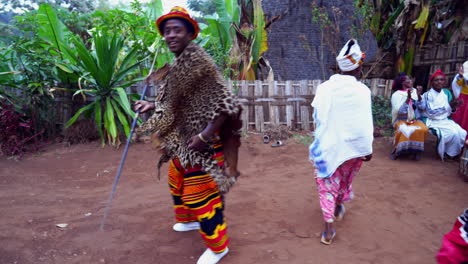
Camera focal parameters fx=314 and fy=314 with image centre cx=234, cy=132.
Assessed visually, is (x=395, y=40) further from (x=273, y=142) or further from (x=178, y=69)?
(x=178, y=69)

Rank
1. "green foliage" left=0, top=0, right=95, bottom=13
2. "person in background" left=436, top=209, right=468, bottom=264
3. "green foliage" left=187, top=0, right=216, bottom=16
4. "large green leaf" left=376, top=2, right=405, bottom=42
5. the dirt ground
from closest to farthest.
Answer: "person in background" left=436, top=209, right=468, bottom=264 → the dirt ground → "large green leaf" left=376, top=2, right=405, bottom=42 → "green foliage" left=0, top=0, right=95, bottom=13 → "green foliage" left=187, top=0, right=216, bottom=16

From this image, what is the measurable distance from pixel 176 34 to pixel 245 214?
1.97 m

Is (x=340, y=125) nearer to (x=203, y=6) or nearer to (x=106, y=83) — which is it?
(x=106, y=83)

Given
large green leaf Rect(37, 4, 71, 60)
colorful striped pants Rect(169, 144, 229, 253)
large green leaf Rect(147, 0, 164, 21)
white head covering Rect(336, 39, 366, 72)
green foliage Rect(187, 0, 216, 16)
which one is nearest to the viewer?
colorful striped pants Rect(169, 144, 229, 253)

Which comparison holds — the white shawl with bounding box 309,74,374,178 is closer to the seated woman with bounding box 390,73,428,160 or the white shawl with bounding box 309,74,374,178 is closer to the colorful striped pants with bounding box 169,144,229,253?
the colorful striped pants with bounding box 169,144,229,253

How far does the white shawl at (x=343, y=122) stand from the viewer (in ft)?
8.61

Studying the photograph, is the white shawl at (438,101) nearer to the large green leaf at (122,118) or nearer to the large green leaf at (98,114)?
the large green leaf at (122,118)

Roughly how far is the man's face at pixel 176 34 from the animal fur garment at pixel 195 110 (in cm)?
5

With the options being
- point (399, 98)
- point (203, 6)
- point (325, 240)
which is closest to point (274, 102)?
point (399, 98)

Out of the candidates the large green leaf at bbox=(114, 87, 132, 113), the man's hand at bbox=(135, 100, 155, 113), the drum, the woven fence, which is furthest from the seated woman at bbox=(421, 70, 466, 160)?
the large green leaf at bbox=(114, 87, 132, 113)

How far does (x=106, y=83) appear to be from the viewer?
603 cm

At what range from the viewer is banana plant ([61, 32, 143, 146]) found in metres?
5.77

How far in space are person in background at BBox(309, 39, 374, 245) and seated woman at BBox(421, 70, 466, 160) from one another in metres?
3.17

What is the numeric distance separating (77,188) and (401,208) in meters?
4.07
